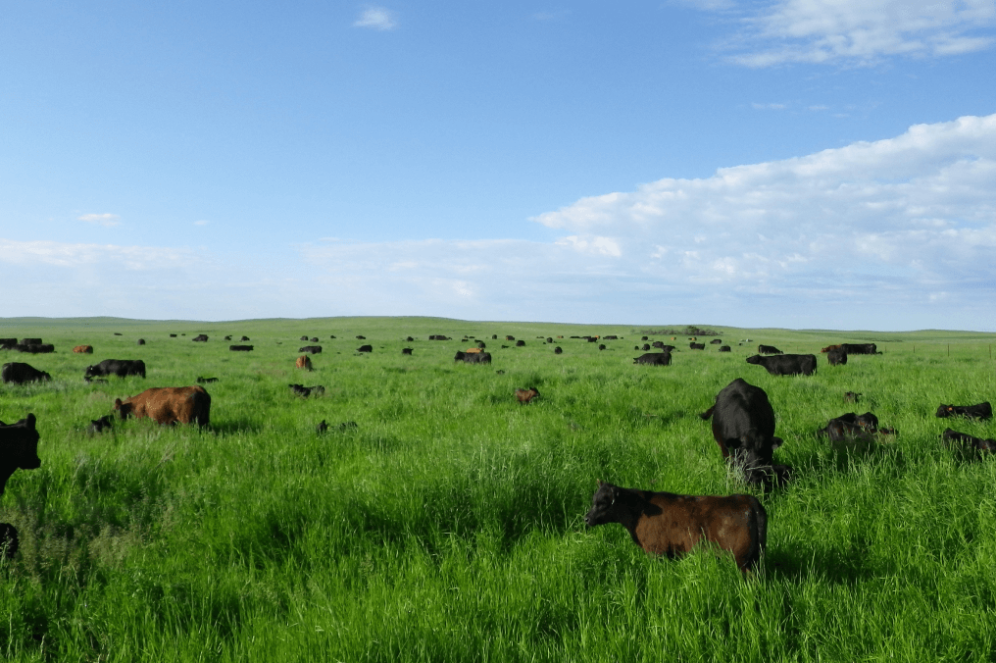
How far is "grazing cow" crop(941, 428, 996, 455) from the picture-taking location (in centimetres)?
682

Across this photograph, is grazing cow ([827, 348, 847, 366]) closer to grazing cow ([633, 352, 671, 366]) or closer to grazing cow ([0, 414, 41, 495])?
grazing cow ([633, 352, 671, 366])

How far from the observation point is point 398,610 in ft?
10.8

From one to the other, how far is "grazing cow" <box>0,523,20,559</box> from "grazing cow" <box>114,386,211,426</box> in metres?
4.84

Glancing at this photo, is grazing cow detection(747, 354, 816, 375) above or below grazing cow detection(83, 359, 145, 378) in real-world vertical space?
above

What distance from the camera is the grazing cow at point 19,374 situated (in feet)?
50.7

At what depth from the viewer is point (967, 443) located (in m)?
7.05

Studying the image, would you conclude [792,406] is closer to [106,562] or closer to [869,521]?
[869,521]

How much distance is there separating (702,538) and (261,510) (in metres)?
3.71

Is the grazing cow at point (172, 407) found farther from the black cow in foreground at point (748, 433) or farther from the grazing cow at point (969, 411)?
the grazing cow at point (969, 411)

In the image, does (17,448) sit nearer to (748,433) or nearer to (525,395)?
(748,433)

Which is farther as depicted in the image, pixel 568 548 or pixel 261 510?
pixel 261 510

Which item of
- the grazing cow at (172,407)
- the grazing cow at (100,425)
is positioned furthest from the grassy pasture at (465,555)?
the grazing cow at (172,407)

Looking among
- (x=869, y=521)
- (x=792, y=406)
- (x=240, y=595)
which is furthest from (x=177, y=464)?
(x=792, y=406)

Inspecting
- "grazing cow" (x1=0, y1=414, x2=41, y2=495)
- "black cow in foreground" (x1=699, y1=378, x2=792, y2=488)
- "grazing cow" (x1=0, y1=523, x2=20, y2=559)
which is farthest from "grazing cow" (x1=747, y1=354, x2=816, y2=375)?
"grazing cow" (x1=0, y1=523, x2=20, y2=559)
